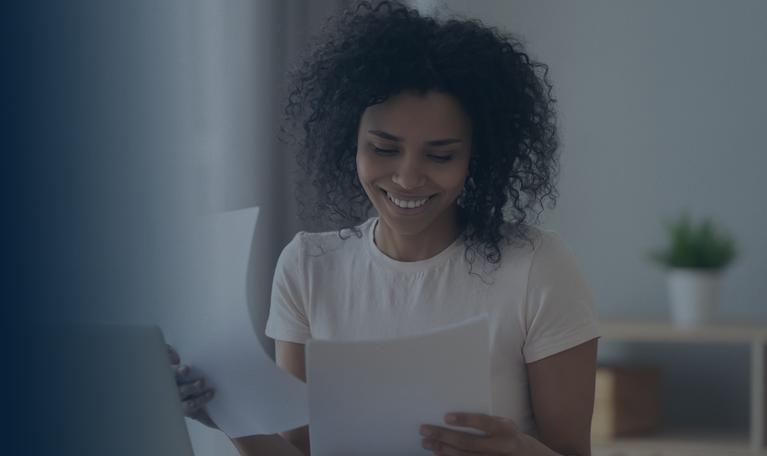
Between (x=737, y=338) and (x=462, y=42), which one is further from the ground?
(x=462, y=42)

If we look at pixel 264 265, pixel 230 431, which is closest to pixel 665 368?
pixel 264 265

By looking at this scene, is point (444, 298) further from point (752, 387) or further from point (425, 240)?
point (752, 387)

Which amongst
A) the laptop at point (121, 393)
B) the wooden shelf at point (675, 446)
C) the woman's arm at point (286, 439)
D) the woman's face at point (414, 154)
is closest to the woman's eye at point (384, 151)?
the woman's face at point (414, 154)

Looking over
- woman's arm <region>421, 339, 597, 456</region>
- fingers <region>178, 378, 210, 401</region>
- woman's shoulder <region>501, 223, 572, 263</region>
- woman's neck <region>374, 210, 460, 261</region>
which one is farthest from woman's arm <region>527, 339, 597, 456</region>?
fingers <region>178, 378, 210, 401</region>

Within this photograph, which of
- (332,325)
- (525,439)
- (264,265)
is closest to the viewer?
(525,439)

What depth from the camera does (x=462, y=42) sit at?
1374 mm

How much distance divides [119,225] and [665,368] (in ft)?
7.52

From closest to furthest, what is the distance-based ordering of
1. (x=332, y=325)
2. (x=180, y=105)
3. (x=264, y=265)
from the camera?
(x=332, y=325) < (x=180, y=105) < (x=264, y=265)

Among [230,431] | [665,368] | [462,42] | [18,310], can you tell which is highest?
[462,42]

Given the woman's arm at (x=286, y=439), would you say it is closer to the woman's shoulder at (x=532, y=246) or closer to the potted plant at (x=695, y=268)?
the woman's shoulder at (x=532, y=246)

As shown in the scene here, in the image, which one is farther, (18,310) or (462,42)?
(462,42)

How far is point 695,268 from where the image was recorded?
3043mm

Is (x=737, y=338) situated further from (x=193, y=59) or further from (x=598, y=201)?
(x=193, y=59)
